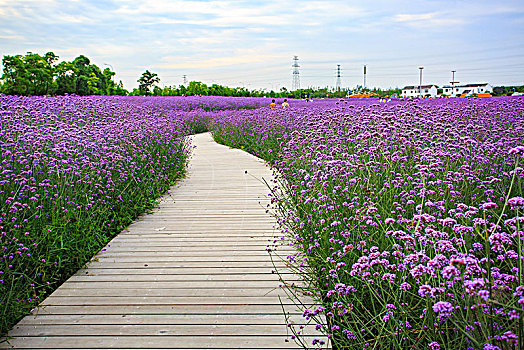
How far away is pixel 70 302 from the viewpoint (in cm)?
305

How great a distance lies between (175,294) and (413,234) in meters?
1.83

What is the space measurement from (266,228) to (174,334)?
2.28m

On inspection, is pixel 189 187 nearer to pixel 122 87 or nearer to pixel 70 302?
pixel 70 302

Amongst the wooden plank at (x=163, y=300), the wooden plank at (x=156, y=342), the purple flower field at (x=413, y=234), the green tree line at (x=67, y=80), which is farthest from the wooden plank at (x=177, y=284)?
the green tree line at (x=67, y=80)

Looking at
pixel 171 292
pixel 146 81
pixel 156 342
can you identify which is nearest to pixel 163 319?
pixel 156 342

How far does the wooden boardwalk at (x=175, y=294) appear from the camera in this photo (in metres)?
2.61

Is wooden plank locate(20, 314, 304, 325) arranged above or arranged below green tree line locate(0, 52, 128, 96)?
below

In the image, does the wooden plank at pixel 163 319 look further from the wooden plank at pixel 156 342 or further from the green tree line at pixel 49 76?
the green tree line at pixel 49 76

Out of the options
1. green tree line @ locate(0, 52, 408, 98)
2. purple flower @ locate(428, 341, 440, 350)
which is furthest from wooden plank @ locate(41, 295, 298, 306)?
green tree line @ locate(0, 52, 408, 98)

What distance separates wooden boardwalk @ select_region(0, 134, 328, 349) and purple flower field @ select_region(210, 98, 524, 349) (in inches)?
13.8

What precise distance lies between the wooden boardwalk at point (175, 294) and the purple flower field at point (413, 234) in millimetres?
351

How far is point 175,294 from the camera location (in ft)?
10.5

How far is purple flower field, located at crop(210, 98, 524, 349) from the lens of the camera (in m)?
1.81

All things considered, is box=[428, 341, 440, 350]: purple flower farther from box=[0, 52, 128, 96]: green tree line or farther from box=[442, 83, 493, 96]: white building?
box=[442, 83, 493, 96]: white building
